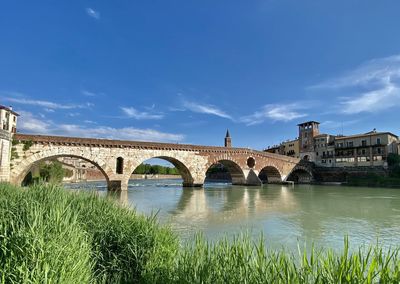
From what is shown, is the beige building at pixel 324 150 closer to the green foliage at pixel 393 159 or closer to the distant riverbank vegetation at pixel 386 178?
the distant riverbank vegetation at pixel 386 178

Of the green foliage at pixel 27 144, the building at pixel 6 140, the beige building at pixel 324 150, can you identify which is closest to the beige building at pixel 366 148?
the beige building at pixel 324 150

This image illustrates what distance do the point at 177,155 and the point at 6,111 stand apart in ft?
53.0

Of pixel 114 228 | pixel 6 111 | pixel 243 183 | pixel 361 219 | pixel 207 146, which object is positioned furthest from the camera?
pixel 243 183

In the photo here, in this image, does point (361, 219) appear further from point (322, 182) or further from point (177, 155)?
point (322, 182)

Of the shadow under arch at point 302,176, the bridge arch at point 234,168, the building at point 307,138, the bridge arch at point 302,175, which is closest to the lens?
the bridge arch at point 234,168

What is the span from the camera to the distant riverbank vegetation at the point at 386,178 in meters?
37.1

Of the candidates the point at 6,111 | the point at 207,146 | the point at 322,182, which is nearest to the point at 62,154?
the point at 6,111

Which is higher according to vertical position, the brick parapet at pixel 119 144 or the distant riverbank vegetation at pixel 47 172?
the brick parapet at pixel 119 144

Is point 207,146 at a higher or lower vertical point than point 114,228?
higher

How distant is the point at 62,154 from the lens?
24328 millimetres

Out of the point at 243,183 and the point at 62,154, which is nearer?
the point at 62,154

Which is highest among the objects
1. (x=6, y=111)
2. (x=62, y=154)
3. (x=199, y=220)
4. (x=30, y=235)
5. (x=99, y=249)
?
(x=6, y=111)

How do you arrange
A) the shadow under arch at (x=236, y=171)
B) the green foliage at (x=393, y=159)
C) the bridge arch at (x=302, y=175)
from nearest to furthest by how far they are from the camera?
the shadow under arch at (x=236, y=171), the green foliage at (x=393, y=159), the bridge arch at (x=302, y=175)

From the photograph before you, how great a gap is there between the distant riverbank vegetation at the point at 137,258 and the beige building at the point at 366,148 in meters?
48.2
